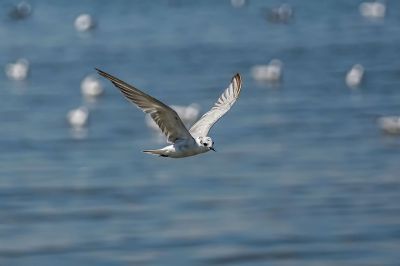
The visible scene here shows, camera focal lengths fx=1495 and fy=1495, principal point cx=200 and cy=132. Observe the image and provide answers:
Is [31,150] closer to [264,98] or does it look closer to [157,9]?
[264,98]

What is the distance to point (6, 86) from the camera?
31.3 metres

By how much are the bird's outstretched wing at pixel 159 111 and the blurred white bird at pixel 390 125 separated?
10.8 m

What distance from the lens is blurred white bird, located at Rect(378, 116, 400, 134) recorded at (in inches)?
965

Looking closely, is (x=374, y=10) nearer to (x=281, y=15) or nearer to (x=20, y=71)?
(x=281, y=15)

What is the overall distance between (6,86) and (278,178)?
1069cm

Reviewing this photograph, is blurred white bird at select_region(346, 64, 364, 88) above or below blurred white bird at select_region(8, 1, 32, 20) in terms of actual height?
below

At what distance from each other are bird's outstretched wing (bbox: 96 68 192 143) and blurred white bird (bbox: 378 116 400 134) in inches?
427

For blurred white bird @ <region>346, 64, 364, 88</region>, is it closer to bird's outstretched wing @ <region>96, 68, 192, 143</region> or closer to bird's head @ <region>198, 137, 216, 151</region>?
bird's head @ <region>198, 137, 216, 151</region>

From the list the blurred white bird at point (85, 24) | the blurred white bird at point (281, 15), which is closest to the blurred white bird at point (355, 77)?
the blurred white bird at point (281, 15)

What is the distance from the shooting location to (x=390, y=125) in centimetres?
2456

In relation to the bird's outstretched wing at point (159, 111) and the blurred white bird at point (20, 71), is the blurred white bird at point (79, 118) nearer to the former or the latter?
the blurred white bird at point (20, 71)

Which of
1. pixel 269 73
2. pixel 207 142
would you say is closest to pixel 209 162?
pixel 269 73

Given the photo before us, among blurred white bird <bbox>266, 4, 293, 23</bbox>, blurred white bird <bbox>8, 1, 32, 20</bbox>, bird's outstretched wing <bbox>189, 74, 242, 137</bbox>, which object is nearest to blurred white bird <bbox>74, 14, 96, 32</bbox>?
blurred white bird <bbox>8, 1, 32, 20</bbox>

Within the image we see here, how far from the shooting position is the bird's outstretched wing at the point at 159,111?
13352 mm
